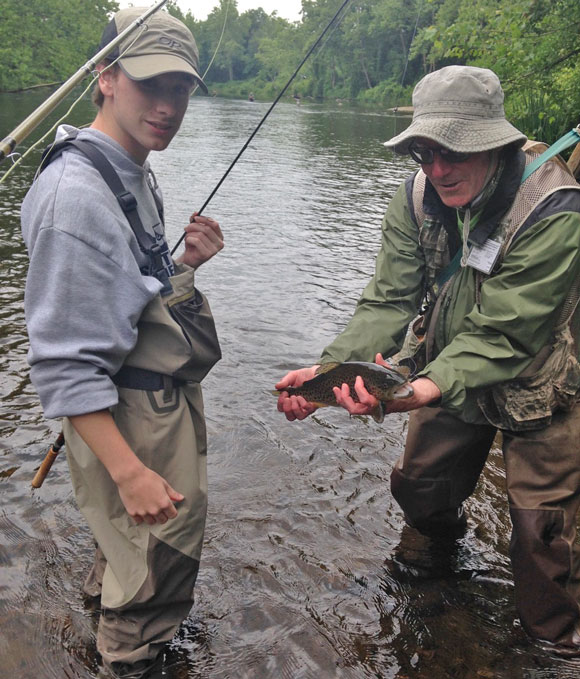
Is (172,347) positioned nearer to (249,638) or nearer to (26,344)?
(249,638)

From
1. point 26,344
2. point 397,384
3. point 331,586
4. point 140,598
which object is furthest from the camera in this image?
point 26,344

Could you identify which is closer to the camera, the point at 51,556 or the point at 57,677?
the point at 57,677

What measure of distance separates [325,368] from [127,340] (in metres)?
1.21

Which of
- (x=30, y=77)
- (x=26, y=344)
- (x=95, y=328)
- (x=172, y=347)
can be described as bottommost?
(x=30, y=77)

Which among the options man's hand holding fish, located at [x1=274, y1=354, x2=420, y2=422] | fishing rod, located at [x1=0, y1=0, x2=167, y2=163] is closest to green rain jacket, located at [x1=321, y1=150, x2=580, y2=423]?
man's hand holding fish, located at [x1=274, y1=354, x2=420, y2=422]

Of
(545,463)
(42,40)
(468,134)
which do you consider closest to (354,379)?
(545,463)

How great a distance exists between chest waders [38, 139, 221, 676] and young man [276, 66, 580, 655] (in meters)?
0.81

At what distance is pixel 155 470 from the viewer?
Result: 2498 millimetres

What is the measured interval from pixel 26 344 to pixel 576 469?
18.8ft

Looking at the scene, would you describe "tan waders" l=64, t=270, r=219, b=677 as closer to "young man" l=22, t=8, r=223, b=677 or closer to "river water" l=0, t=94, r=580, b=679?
"young man" l=22, t=8, r=223, b=677

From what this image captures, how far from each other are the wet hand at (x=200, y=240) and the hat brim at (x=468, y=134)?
1007 millimetres

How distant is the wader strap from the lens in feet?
7.90

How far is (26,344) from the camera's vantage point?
22.5 feet

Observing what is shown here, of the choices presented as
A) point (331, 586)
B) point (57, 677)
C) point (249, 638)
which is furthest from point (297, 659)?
point (57, 677)
